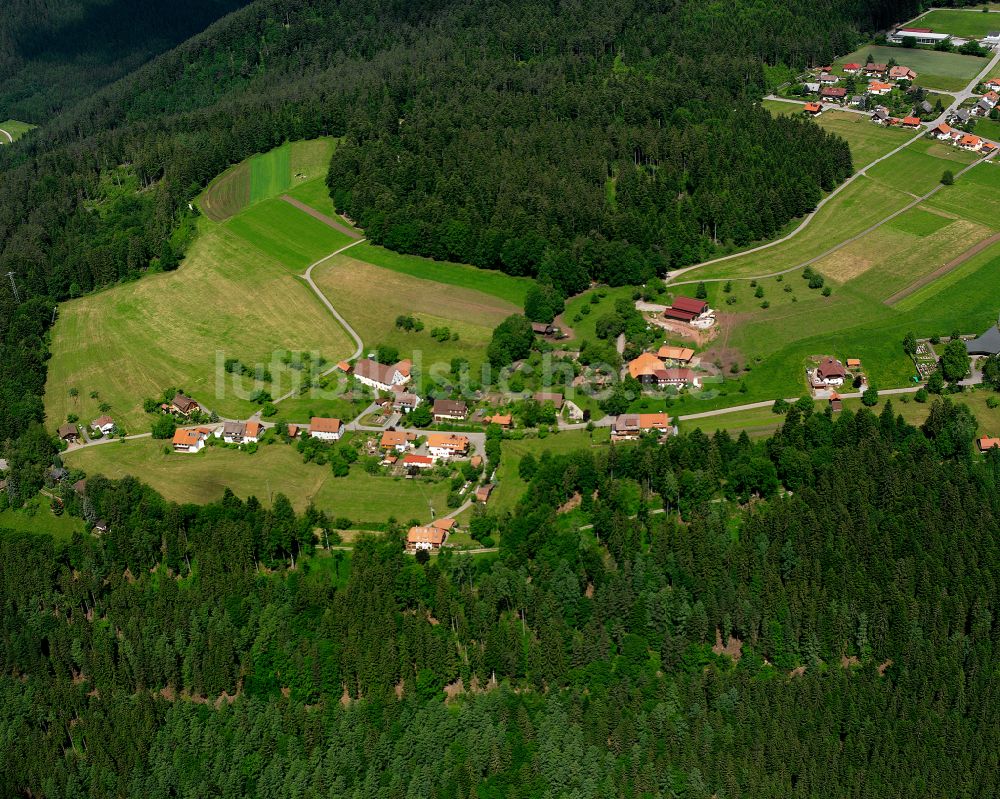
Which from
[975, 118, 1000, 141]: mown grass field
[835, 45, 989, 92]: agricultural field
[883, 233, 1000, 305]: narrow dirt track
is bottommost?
[883, 233, 1000, 305]: narrow dirt track

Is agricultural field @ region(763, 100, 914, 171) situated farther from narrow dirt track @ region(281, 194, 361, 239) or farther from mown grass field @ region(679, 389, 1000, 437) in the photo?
narrow dirt track @ region(281, 194, 361, 239)

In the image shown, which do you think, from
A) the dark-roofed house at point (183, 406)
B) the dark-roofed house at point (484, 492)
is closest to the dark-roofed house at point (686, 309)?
the dark-roofed house at point (484, 492)

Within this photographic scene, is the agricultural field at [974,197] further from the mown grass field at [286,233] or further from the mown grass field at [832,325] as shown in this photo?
the mown grass field at [286,233]

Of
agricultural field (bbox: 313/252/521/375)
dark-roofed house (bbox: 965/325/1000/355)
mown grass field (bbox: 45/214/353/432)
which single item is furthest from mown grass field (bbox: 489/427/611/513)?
dark-roofed house (bbox: 965/325/1000/355)

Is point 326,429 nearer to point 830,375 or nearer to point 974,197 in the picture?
point 830,375

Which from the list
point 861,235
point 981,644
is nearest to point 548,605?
point 981,644

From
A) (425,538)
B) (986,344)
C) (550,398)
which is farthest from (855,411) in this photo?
(425,538)
